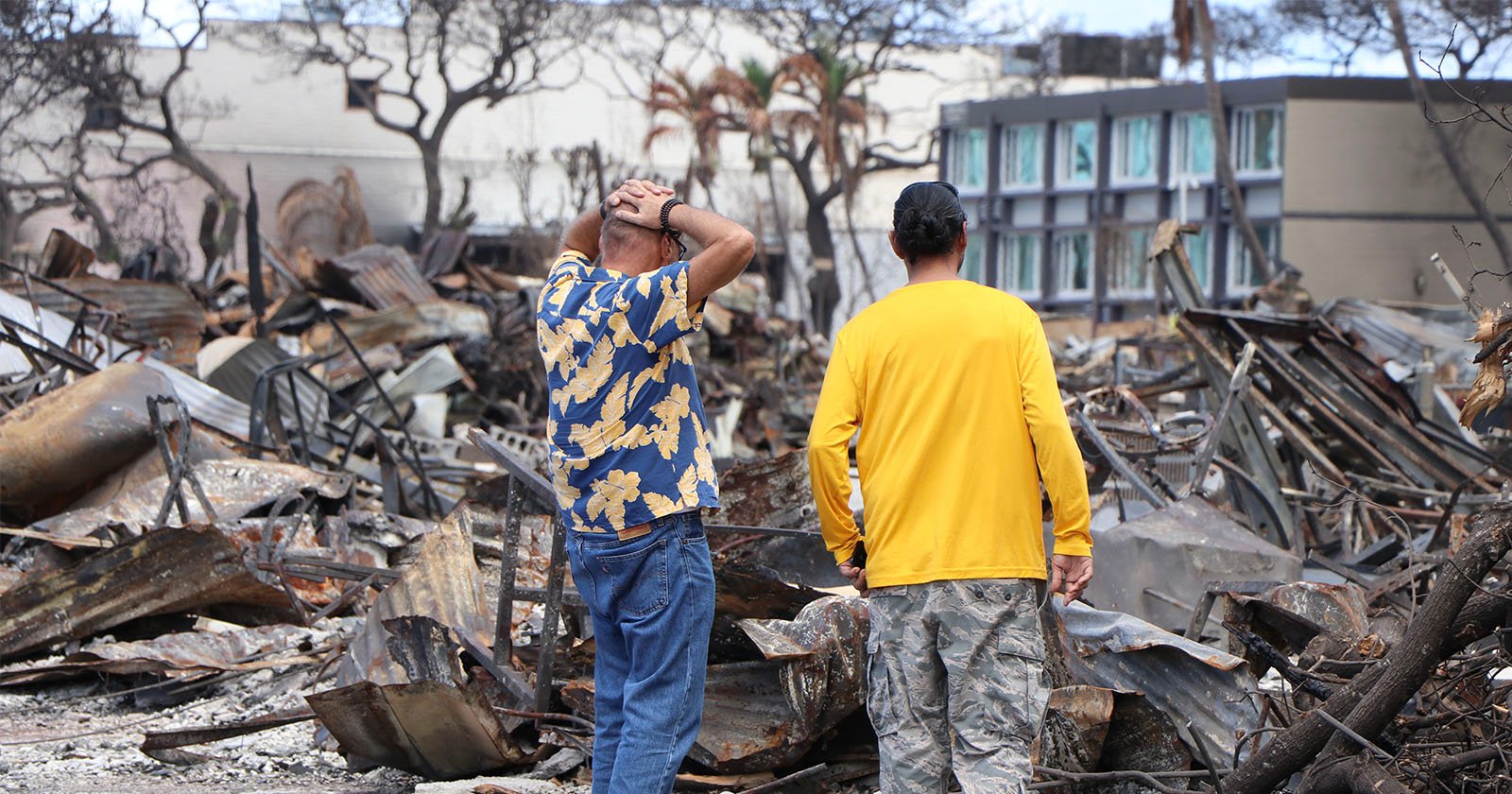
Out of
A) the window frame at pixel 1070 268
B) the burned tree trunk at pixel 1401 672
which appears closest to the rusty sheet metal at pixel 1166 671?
the burned tree trunk at pixel 1401 672

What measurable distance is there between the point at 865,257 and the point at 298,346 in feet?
97.4

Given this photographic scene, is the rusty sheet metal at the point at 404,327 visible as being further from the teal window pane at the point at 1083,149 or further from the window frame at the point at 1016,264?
the teal window pane at the point at 1083,149

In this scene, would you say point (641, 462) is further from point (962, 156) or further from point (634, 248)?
point (962, 156)

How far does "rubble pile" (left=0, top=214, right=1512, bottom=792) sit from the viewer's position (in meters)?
3.83

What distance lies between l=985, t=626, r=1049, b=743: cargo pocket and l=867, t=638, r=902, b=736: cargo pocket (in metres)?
Result: 0.22

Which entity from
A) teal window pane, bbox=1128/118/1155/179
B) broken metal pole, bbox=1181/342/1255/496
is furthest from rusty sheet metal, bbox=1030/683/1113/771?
teal window pane, bbox=1128/118/1155/179

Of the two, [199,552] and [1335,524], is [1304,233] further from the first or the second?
[199,552]

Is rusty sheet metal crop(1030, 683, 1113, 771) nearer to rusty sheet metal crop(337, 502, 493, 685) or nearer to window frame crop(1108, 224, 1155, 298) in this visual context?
rusty sheet metal crop(337, 502, 493, 685)

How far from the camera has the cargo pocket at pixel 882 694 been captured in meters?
3.28

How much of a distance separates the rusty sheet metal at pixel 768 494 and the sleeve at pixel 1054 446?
2106mm

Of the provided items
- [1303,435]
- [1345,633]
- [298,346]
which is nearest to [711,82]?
[298,346]

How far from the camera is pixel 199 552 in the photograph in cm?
599

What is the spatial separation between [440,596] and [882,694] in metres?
2.40

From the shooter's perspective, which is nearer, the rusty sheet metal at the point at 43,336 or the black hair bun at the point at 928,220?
the black hair bun at the point at 928,220
